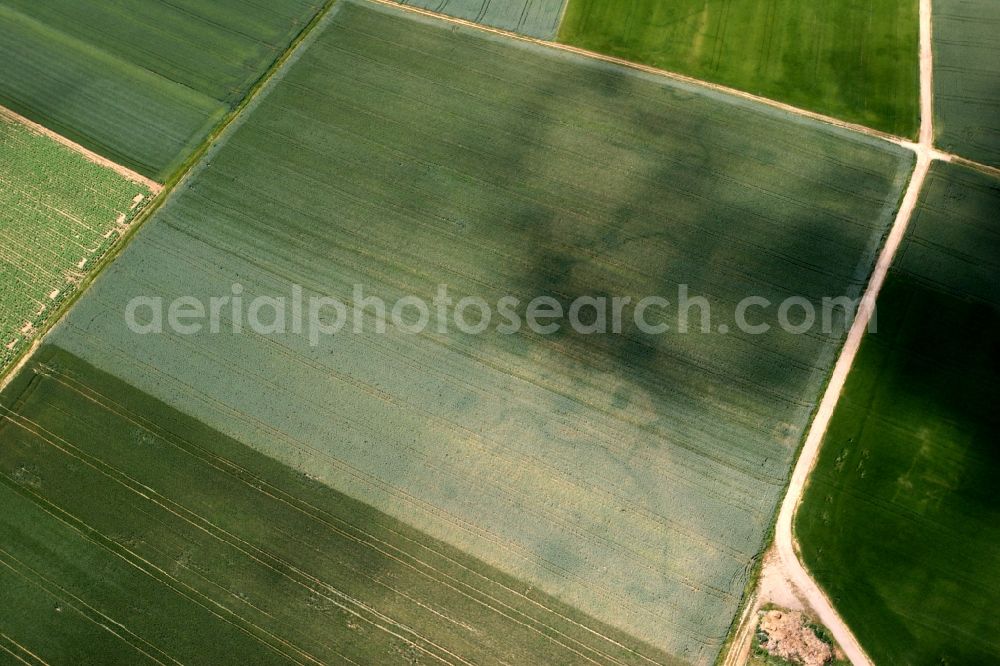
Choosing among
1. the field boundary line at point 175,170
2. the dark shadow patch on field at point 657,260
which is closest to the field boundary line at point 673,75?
the dark shadow patch on field at point 657,260

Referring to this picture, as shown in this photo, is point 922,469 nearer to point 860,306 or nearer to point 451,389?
point 860,306

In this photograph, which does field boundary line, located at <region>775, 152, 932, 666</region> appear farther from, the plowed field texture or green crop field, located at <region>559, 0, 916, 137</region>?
green crop field, located at <region>559, 0, 916, 137</region>

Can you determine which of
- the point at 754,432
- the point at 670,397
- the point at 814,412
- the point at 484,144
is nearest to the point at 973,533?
the point at 814,412

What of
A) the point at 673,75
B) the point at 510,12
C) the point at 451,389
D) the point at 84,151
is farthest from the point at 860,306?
the point at 84,151

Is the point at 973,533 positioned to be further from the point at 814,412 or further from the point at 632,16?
the point at 632,16

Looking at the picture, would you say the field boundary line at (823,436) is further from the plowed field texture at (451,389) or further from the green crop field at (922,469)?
the plowed field texture at (451,389)
